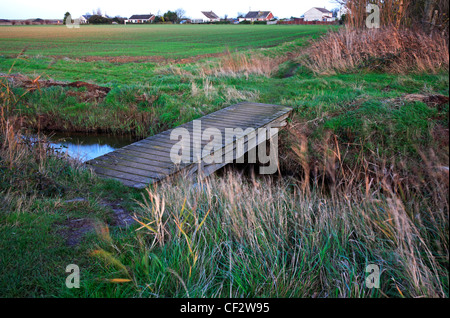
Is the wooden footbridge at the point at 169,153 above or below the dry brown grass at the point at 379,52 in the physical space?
below

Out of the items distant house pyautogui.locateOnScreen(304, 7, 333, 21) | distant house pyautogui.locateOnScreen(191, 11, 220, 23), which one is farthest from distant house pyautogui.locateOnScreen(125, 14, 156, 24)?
distant house pyautogui.locateOnScreen(304, 7, 333, 21)

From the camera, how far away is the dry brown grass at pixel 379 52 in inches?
416

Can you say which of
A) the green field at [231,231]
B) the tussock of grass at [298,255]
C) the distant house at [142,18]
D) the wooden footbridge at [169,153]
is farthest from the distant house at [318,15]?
the tussock of grass at [298,255]

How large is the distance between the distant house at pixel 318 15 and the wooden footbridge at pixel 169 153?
235 ft

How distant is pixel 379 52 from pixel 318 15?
6800 centimetres

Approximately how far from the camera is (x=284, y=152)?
8.12m

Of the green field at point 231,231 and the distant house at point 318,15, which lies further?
the distant house at point 318,15

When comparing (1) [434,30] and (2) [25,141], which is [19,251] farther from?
(1) [434,30]
